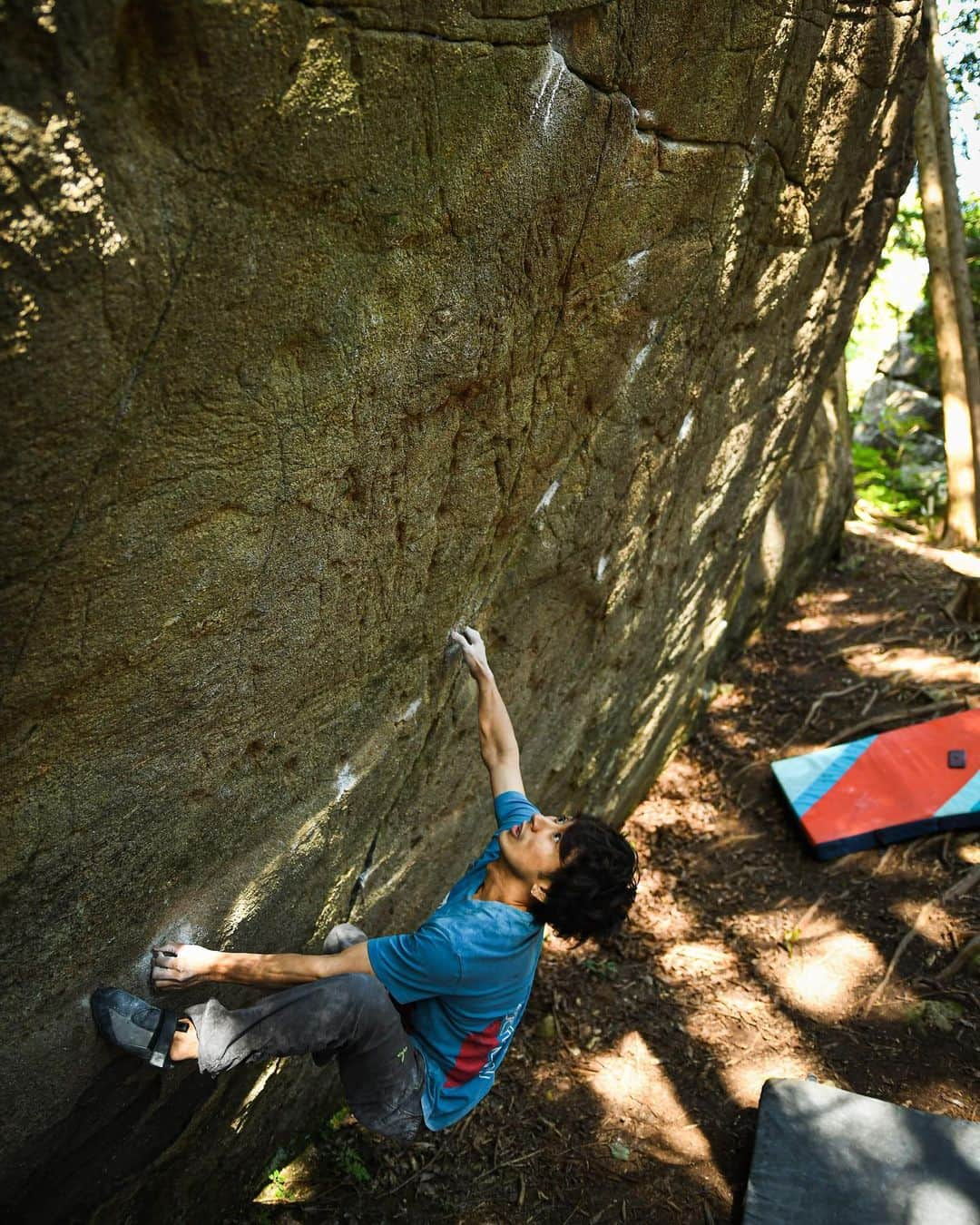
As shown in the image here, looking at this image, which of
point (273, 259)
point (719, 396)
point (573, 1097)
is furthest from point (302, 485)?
point (573, 1097)

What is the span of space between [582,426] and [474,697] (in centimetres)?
114

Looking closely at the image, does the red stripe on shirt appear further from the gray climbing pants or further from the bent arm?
the bent arm

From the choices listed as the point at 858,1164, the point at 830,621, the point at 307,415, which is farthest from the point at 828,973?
the point at 830,621

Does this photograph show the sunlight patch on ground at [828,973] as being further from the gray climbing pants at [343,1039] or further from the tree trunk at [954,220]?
the tree trunk at [954,220]

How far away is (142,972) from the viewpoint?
108 inches

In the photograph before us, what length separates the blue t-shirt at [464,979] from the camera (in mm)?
2877

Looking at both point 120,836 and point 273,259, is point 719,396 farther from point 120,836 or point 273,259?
point 120,836

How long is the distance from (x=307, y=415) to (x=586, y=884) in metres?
1.59

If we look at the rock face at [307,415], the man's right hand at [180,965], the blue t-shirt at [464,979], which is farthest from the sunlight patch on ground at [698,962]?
the man's right hand at [180,965]

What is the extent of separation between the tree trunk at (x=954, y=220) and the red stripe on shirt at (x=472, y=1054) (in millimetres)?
8171

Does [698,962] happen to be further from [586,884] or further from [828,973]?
[586,884]

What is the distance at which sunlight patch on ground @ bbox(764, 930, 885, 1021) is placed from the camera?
4.87 m

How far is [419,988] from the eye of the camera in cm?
290

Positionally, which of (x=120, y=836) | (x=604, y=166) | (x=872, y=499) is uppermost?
(x=604, y=166)
